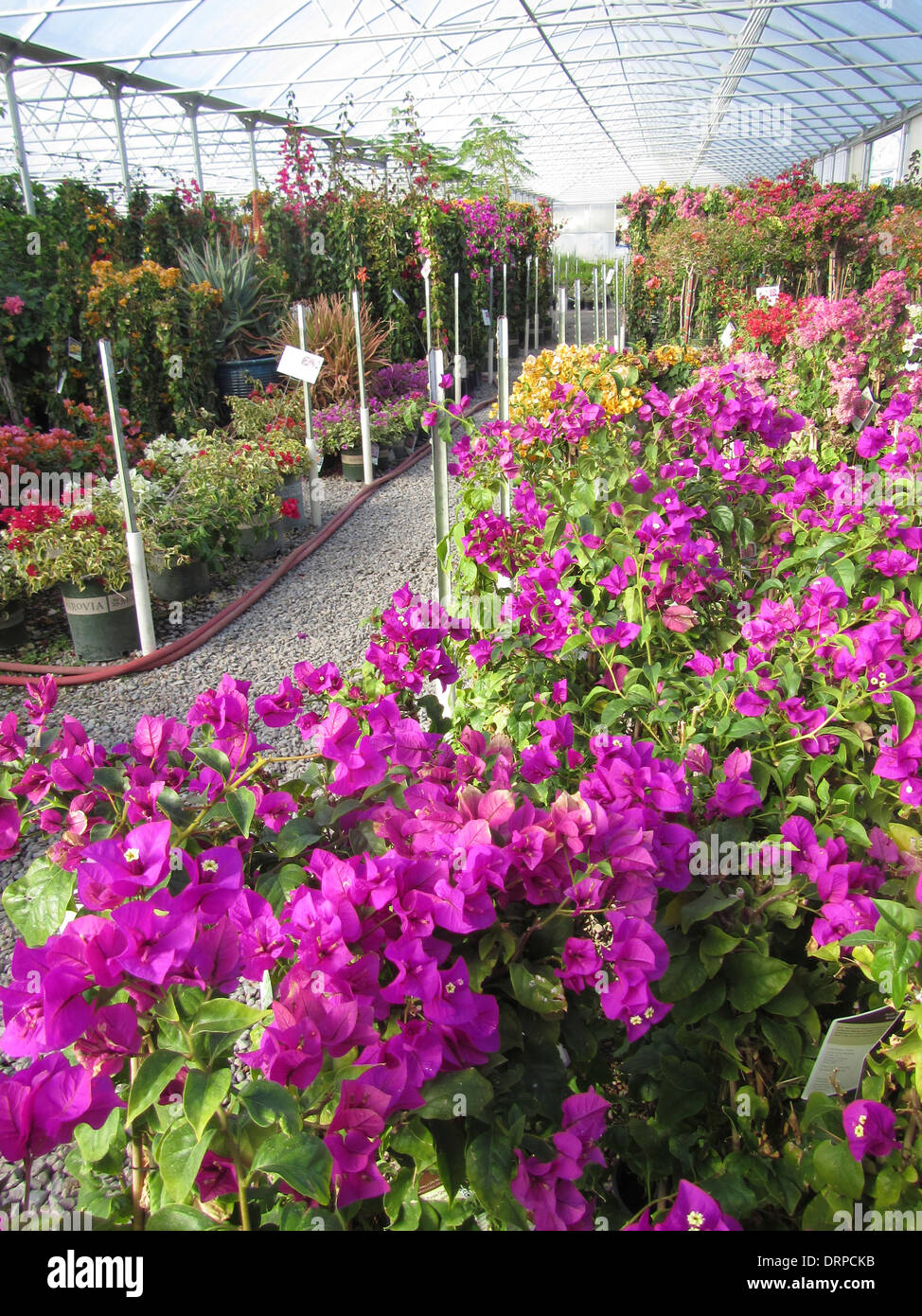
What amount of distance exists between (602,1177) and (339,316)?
7.67 meters

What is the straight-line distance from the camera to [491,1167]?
756 mm

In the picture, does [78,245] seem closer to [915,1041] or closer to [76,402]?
[76,402]

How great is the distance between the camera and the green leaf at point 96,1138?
2.43 ft

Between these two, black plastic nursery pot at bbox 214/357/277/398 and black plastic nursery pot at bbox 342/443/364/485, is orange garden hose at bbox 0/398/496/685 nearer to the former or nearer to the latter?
black plastic nursery pot at bbox 342/443/364/485

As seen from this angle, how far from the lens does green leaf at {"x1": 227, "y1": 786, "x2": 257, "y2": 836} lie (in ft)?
2.99

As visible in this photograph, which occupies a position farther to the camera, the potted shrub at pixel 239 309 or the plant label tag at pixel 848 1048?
the potted shrub at pixel 239 309

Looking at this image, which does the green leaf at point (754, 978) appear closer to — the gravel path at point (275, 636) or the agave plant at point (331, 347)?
the gravel path at point (275, 636)

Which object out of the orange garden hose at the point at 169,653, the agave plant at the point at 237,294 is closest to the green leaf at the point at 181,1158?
the orange garden hose at the point at 169,653

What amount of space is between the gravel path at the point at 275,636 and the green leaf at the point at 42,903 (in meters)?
0.90

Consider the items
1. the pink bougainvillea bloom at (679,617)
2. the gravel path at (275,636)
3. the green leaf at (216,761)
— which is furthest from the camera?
the gravel path at (275,636)

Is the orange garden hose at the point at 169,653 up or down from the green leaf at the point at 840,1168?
down

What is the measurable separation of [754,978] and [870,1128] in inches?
7.9

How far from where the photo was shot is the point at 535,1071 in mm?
861

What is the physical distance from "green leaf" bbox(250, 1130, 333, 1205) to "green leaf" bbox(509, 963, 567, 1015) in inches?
8.7
